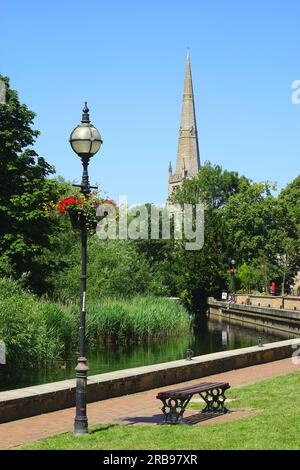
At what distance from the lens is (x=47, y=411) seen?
12336 mm

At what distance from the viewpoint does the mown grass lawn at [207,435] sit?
28.7 ft

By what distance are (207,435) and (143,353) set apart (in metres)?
17.9

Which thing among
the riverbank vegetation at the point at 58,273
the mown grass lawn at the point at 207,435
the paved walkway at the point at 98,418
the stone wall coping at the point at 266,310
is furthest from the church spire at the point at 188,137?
the mown grass lawn at the point at 207,435

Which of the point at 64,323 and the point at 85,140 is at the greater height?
the point at 85,140

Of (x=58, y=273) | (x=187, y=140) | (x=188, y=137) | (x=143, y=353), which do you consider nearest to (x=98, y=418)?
(x=143, y=353)

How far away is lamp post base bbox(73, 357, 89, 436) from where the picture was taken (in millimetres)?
10219

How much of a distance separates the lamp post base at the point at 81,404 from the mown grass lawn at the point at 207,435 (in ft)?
0.49

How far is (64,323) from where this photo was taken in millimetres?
25328

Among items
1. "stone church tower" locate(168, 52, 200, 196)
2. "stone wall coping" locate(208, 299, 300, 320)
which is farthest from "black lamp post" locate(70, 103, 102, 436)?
"stone church tower" locate(168, 52, 200, 196)

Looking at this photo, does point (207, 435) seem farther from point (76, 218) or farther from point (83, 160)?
point (83, 160)

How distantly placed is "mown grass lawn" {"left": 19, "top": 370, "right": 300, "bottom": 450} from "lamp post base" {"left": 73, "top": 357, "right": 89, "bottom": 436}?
15 cm

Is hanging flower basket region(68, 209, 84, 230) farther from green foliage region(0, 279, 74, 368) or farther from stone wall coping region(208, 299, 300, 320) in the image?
stone wall coping region(208, 299, 300, 320)

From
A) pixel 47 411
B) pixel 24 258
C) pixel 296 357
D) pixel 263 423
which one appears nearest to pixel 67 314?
pixel 24 258

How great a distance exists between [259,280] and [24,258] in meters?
48.9
